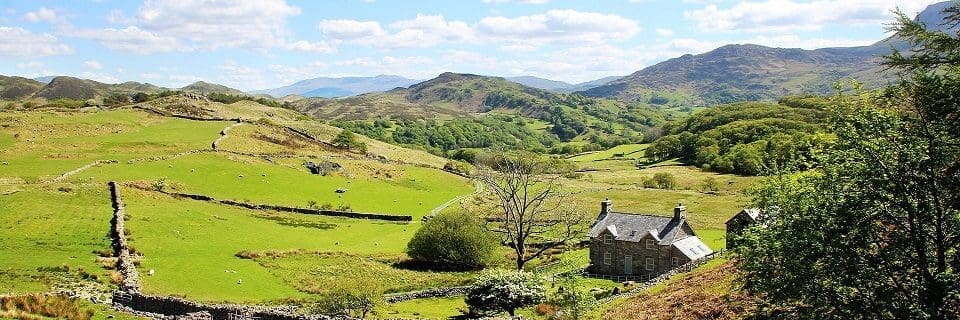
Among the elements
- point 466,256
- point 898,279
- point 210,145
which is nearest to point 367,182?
point 210,145

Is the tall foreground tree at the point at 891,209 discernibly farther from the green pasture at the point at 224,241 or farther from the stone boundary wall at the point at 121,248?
the stone boundary wall at the point at 121,248

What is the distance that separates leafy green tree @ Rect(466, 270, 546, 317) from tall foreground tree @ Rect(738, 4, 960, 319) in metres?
19.8

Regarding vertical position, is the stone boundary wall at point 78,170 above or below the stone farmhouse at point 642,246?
above

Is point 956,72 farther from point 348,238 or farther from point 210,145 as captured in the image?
point 210,145

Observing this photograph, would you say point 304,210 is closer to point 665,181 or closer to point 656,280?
point 656,280

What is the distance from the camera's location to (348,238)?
62.5 meters

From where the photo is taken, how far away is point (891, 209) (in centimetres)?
1623

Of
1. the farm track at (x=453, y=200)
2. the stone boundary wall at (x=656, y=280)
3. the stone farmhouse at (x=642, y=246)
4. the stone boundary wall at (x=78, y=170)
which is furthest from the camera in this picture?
the farm track at (x=453, y=200)

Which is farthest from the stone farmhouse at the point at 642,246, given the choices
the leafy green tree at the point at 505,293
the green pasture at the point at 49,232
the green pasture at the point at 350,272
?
the green pasture at the point at 49,232

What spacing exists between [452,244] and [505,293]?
19022mm

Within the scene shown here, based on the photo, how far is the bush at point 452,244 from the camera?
180ft

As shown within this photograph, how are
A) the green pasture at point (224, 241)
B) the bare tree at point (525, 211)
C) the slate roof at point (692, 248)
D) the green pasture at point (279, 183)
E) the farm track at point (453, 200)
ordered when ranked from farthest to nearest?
the farm track at point (453, 200) → the green pasture at point (279, 183) → the slate roof at point (692, 248) → the bare tree at point (525, 211) → the green pasture at point (224, 241)

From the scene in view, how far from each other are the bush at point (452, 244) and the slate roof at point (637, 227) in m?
9.57

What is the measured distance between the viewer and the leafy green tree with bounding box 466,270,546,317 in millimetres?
36250
